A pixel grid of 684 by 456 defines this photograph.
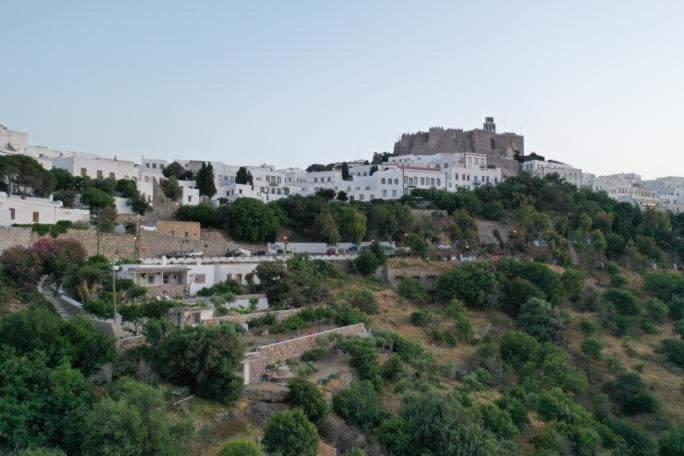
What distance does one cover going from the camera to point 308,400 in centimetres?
1512

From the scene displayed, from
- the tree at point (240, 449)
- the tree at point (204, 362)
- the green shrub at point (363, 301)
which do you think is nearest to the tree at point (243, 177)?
the green shrub at point (363, 301)

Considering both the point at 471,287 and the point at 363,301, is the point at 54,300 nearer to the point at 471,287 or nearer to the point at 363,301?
the point at 363,301

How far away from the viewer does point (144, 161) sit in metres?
46.2

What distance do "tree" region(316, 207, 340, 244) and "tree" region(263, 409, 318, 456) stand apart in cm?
2215

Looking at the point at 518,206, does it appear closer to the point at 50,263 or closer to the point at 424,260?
the point at 424,260

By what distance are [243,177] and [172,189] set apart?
9.07m

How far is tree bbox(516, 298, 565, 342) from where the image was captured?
26.8 m

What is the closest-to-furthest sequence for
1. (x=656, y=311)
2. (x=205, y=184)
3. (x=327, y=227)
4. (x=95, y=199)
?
(x=95, y=199), (x=656, y=311), (x=327, y=227), (x=205, y=184)

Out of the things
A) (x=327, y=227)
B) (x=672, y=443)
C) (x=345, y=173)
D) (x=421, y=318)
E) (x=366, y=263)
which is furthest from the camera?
(x=345, y=173)

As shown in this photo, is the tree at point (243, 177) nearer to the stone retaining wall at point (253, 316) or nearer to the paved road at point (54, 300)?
the stone retaining wall at point (253, 316)

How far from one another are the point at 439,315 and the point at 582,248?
16.9 metres

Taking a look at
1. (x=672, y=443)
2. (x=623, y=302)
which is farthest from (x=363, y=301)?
(x=623, y=302)

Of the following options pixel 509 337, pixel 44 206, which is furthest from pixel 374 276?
pixel 44 206

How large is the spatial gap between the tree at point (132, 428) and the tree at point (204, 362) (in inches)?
87.2
